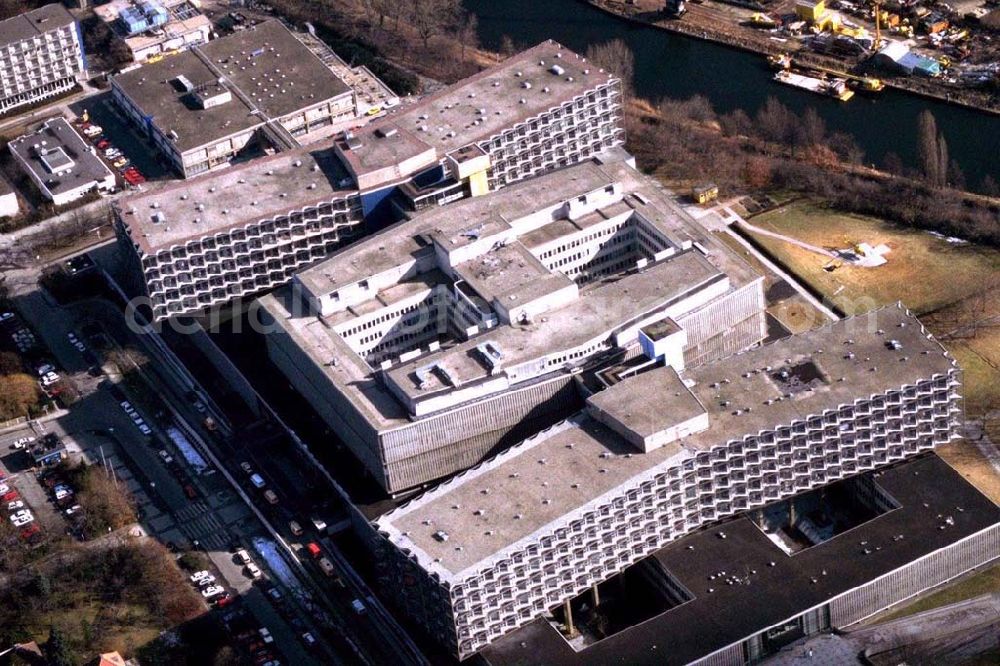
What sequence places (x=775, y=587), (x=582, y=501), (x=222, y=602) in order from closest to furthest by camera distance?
1. (x=582, y=501)
2. (x=775, y=587)
3. (x=222, y=602)

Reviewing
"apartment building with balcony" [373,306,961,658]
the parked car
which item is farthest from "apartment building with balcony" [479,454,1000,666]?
the parked car

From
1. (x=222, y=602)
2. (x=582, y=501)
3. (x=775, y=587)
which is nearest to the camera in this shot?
(x=582, y=501)

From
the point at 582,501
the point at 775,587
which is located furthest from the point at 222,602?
the point at 775,587

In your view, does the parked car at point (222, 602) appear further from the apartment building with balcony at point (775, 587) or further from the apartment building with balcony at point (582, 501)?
the apartment building with balcony at point (775, 587)

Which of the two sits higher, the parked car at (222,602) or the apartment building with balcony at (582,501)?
the apartment building with balcony at (582,501)

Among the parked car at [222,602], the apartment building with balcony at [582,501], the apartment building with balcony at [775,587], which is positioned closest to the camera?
the apartment building with balcony at [775,587]

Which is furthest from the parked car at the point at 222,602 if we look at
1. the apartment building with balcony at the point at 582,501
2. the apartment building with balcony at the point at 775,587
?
the apartment building with balcony at the point at 775,587

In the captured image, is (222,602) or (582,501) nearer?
(582,501)

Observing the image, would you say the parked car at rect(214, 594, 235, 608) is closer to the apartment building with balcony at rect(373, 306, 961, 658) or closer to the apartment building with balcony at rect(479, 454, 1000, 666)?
the apartment building with balcony at rect(373, 306, 961, 658)

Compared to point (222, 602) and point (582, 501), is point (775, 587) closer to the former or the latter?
point (582, 501)

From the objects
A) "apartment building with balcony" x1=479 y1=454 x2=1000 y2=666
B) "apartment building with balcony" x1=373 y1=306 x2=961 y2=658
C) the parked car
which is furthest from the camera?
the parked car

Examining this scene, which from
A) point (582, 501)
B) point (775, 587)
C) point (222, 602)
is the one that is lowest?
point (222, 602)

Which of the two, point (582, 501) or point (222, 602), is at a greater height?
point (582, 501)
